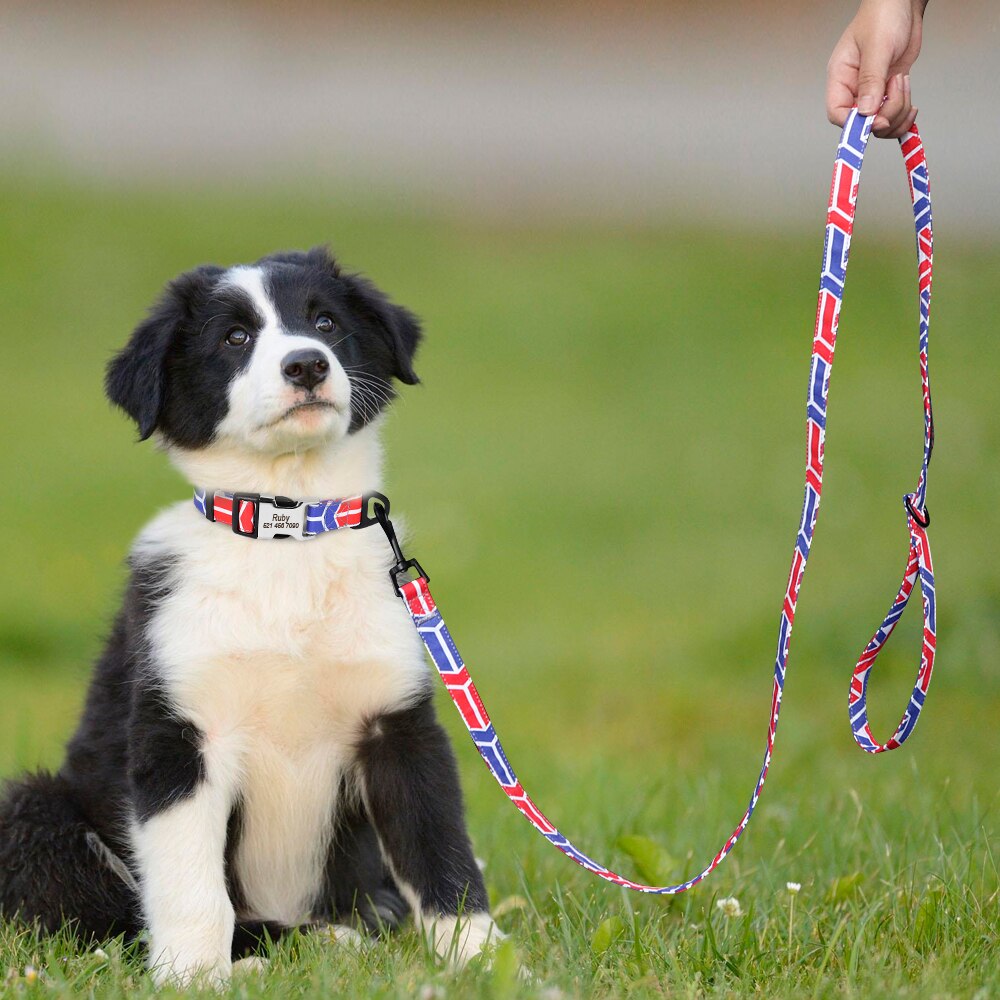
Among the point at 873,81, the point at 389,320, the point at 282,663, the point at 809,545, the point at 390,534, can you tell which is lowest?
the point at 282,663

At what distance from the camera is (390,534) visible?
3283mm

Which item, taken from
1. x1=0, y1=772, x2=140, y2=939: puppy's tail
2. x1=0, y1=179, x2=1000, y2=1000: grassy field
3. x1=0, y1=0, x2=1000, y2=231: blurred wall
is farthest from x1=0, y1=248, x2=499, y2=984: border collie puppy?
x1=0, y1=0, x2=1000, y2=231: blurred wall

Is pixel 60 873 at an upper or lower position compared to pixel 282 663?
lower

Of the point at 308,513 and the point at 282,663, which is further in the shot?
the point at 308,513

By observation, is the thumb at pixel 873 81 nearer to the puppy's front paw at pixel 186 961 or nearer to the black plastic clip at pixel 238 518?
the black plastic clip at pixel 238 518

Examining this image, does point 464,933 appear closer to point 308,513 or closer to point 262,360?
point 308,513

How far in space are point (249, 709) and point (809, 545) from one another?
3.94 ft

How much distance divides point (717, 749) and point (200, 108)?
12.6m

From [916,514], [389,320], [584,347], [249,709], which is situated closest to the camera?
[916,514]

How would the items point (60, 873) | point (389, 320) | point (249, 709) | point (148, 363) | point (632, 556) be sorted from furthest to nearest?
1. point (632, 556)
2. point (389, 320)
3. point (148, 363)
4. point (60, 873)
5. point (249, 709)

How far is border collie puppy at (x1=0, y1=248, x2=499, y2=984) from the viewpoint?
3066 millimetres

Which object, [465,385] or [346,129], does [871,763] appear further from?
[346,129]

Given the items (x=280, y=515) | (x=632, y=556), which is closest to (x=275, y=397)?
(x=280, y=515)

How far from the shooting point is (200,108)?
16500 millimetres
